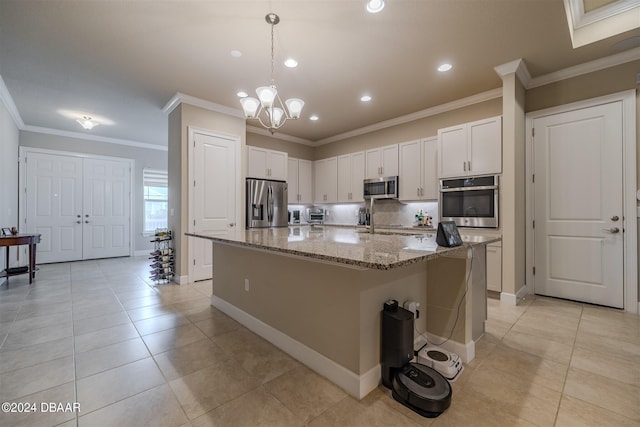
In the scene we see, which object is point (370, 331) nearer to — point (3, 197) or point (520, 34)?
point (520, 34)

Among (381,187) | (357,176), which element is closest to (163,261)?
(357,176)

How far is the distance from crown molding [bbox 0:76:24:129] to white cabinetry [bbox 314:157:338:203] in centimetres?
507

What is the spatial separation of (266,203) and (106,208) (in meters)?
4.36

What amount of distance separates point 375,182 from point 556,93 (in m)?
2.71

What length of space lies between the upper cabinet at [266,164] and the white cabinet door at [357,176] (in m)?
1.40

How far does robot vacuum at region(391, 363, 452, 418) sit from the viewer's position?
145 cm

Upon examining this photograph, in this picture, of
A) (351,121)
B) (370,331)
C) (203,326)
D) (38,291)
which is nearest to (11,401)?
(203,326)

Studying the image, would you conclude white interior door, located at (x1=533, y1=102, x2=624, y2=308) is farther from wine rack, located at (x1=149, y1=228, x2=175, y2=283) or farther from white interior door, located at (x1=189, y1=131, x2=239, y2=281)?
wine rack, located at (x1=149, y1=228, x2=175, y2=283)

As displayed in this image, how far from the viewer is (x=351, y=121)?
517cm

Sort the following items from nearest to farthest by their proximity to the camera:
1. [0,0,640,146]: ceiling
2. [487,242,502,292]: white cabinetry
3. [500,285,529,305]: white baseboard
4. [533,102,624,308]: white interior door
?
[0,0,640,146]: ceiling → [533,102,624,308]: white interior door → [500,285,529,305]: white baseboard → [487,242,502,292]: white cabinetry

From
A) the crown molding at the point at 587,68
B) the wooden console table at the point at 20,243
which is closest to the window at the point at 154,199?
the wooden console table at the point at 20,243

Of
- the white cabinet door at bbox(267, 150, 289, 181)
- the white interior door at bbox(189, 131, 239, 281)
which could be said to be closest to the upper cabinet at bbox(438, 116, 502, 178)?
the white cabinet door at bbox(267, 150, 289, 181)

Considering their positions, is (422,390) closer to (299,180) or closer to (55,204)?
(299,180)

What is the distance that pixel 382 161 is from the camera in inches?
198
